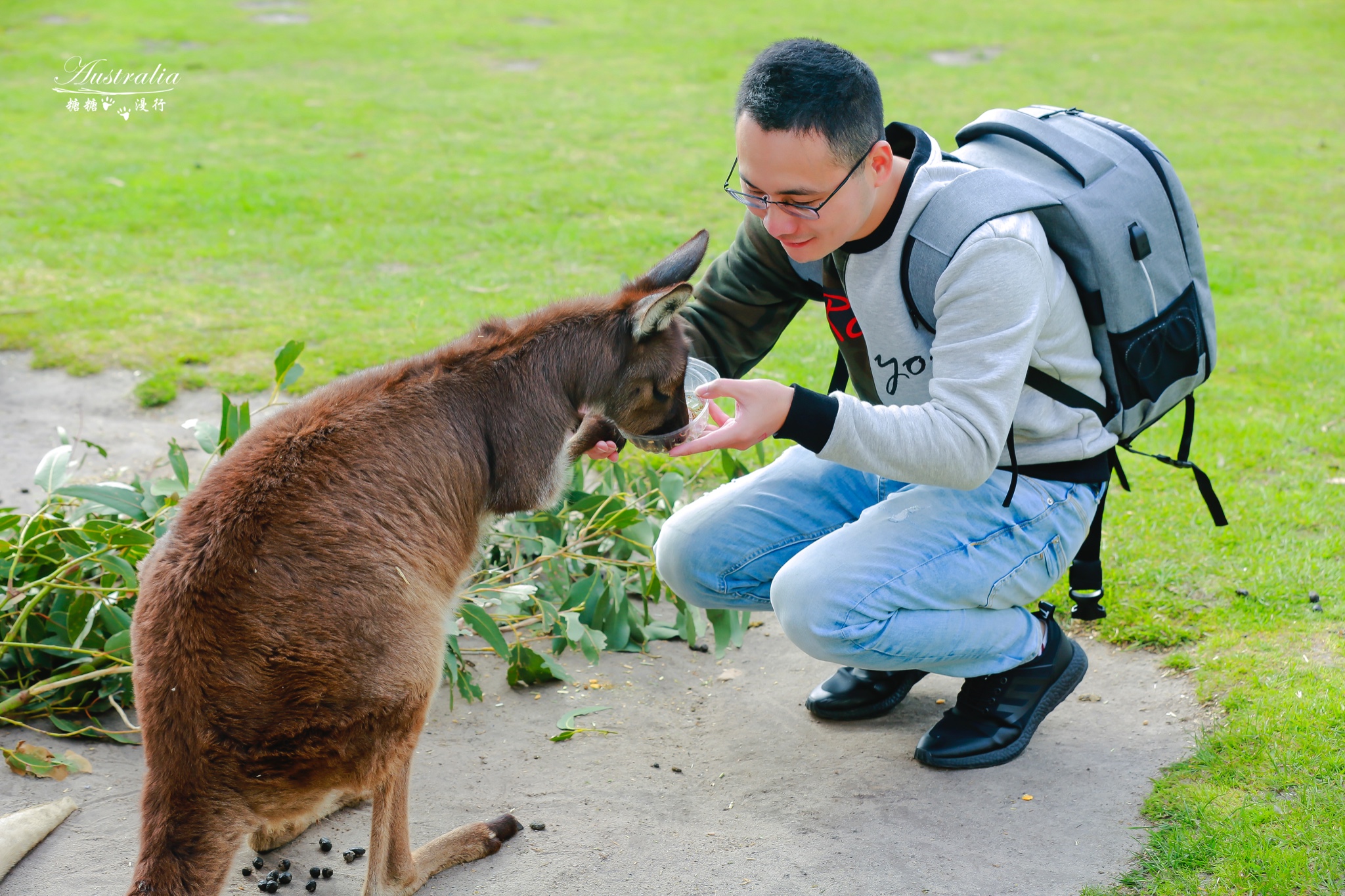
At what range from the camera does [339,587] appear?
234cm

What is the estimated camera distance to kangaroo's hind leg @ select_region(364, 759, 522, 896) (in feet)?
8.30

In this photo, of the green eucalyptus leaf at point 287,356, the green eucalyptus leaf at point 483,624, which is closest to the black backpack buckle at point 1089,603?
the green eucalyptus leaf at point 483,624

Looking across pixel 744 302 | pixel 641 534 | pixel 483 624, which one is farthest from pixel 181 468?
pixel 744 302

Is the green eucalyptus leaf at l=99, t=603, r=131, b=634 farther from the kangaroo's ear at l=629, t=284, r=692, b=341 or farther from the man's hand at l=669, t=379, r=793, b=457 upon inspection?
the man's hand at l=669, t=379, r=793, b=457

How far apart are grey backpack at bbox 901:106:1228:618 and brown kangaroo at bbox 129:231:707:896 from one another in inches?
27.3

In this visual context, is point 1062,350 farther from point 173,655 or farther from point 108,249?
point 108,249

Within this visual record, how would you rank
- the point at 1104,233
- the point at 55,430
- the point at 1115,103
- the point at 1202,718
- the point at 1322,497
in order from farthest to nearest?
the point at 1115,103, the point at 55,430, the point at 1322,497, the point at 1202,718, the point at 1104,233

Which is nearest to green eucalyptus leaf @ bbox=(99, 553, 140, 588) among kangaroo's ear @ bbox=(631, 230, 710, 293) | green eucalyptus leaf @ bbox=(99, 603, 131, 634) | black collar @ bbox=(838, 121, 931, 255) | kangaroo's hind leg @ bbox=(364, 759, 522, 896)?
green eucalyptus leaf @ bbox=(99, 603, 131, 634)

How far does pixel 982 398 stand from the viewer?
255 cm

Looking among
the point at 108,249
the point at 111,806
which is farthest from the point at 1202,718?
the point at 108,249

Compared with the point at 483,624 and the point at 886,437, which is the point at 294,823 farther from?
the point at 886,437

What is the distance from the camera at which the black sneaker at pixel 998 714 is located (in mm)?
3109

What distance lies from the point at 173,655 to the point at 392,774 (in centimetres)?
53

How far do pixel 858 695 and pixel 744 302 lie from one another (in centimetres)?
123
